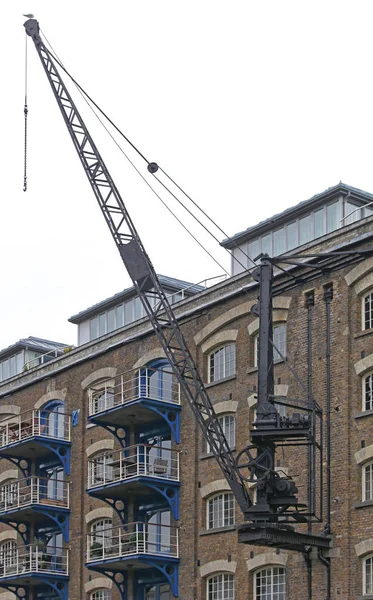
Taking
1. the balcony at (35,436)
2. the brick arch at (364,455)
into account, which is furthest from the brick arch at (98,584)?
the brick arch at (364,455)

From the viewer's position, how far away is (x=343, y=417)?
105ft

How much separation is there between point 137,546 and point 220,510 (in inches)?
107

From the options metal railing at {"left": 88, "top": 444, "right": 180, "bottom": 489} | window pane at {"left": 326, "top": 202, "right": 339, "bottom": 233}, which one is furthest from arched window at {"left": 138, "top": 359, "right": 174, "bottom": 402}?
window pane at {"left": 326, "top": 202, "right": 339, "bottom": 233}

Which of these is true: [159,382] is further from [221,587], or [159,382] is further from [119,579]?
[221,587]

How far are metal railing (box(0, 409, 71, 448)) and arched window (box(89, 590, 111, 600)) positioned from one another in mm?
5685

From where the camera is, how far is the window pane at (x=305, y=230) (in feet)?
122

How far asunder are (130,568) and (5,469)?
1053 centimetres

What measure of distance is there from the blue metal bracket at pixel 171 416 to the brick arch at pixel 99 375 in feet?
13.2

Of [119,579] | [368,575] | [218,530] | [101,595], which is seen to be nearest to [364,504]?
[368,575]

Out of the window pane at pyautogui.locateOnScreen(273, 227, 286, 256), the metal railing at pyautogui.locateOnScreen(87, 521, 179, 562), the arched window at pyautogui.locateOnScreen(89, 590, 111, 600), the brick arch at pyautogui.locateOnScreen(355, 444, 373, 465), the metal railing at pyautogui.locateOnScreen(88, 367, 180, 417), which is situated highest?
the window pane at pyautogui.locateOnScreen(273, 227, 286, 256)

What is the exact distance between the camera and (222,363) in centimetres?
3706

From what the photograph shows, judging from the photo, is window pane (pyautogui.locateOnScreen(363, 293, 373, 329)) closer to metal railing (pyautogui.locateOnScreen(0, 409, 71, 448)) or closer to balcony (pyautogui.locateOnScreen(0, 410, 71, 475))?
balcony (pyautogui.locateOnScreen(0, 410, 71, 475))

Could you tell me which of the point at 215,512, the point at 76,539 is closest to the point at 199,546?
the point at 215,512

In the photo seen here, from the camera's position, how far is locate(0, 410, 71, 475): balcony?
42.6 m
